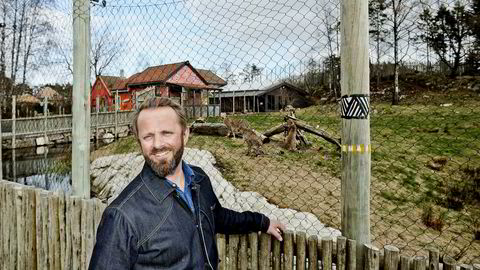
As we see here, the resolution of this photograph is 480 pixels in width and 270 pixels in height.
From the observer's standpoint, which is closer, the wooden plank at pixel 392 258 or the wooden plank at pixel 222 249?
the wooden plank at pixel 392 258

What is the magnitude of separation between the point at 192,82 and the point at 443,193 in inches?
900

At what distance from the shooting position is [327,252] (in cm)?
176

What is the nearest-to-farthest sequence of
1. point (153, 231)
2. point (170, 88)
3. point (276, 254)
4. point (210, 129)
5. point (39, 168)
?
point (153, 231) < point (276, 254) < point (210, 129) < point (39, 168) < point (170, 88)

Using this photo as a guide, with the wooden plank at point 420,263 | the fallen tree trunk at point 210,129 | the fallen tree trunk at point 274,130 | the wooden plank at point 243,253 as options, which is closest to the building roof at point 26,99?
the fallen tree trunk at point 210,129

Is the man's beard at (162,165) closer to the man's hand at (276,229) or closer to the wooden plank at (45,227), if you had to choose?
the man's hand at (276,229)

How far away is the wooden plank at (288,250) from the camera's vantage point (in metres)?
1.89

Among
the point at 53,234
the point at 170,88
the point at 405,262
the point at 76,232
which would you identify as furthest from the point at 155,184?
the point at 170,88

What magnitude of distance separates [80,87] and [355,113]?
2048mm

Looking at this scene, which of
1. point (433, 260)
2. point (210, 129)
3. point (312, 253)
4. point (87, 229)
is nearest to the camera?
point (433, 260)

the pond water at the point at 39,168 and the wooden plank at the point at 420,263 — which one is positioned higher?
the wooden plank at the point at 420,263

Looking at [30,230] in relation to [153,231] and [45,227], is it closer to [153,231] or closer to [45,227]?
[45,227]

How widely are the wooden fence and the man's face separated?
84cm

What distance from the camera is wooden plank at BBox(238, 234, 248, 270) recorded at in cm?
204

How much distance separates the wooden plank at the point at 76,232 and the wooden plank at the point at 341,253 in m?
1.92
